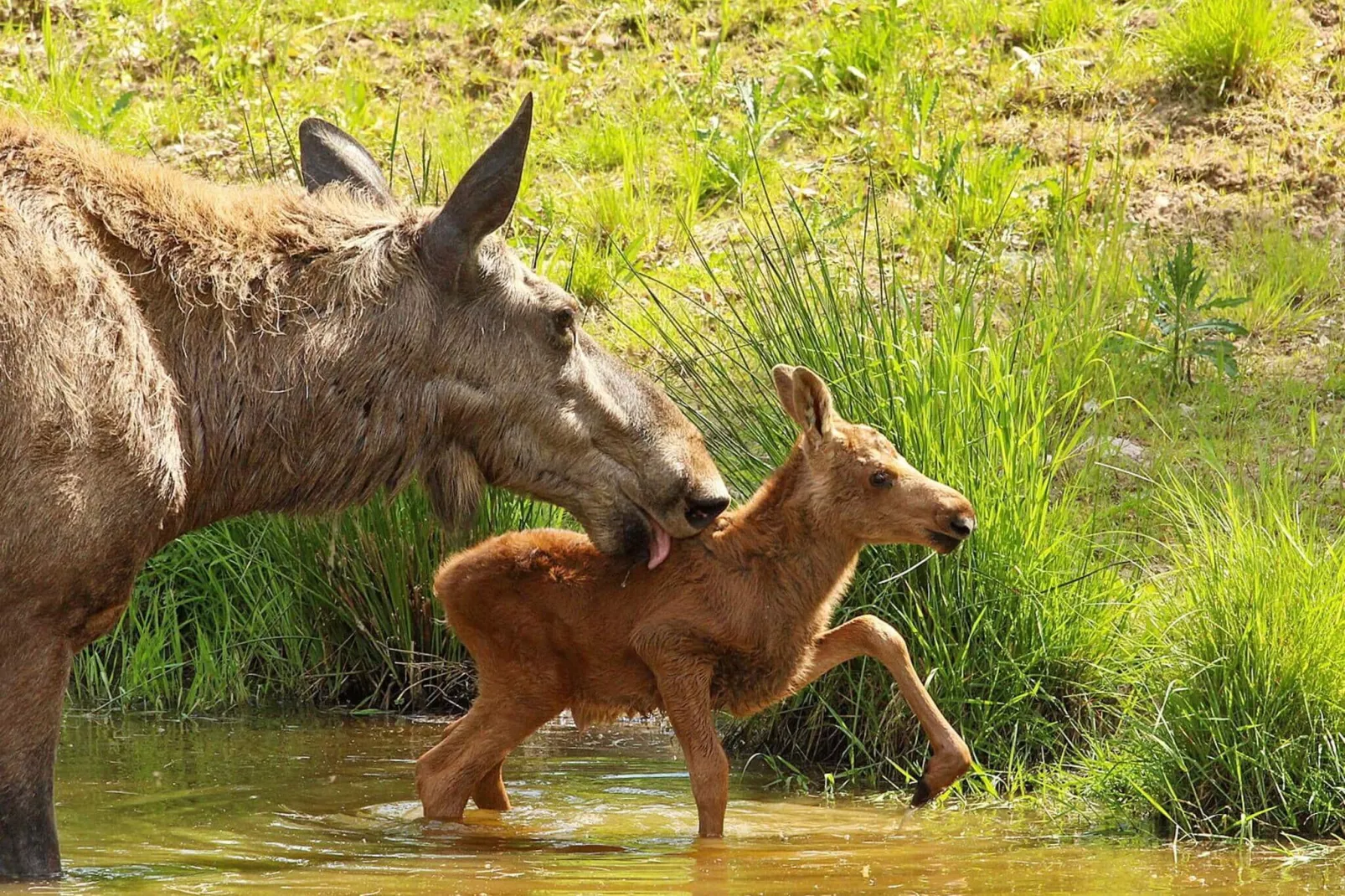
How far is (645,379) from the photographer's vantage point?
5.85 m

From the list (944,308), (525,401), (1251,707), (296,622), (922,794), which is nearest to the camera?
(525,401)

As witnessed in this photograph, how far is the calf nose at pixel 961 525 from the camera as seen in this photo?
6.05 metres

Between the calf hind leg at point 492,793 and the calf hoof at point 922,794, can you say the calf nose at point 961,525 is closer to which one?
the calf hoof at point 922,794

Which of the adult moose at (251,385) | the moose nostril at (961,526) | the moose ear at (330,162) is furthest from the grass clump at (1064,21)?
the adult moose at (251,385)

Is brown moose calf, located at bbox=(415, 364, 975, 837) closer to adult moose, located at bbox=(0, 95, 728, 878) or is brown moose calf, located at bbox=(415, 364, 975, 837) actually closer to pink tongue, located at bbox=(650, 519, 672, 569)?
pink tongue, located at bbox=(650, 519, 672, 569)

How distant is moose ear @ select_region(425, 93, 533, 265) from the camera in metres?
5.31

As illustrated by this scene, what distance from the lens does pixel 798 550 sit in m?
6.27

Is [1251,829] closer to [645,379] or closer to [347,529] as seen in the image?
[645,379]

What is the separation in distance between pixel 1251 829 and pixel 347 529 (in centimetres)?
385

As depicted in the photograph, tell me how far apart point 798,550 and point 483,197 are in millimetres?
1705

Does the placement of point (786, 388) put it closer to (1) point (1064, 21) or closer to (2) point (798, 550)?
(2) point (798, 550)

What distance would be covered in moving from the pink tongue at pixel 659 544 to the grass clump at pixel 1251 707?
1.62 meters

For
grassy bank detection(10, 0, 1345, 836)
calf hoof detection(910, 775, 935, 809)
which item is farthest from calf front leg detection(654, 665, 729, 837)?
grassy bank detection(10, 0, 1345, 836)

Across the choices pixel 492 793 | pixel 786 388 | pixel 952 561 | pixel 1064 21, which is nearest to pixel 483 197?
pixel 786 388
